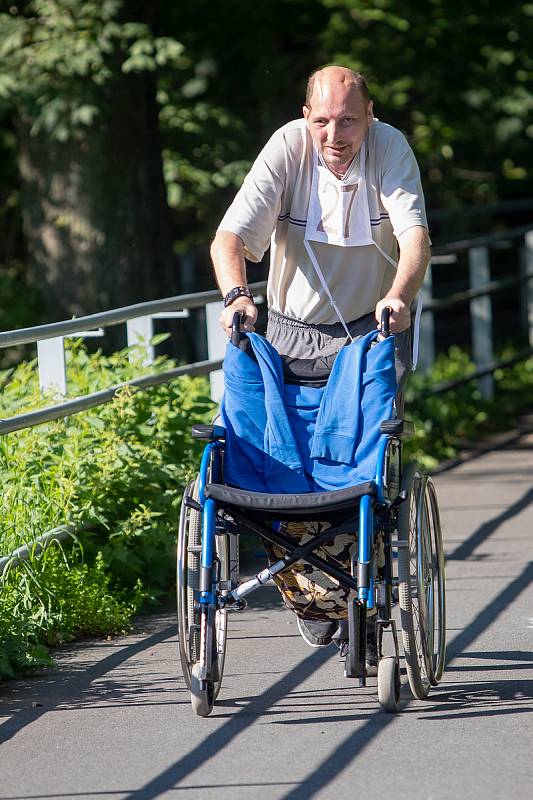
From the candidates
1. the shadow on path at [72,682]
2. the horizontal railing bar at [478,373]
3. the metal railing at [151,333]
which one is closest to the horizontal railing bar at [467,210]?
the horizontal railing bar at [478,373]

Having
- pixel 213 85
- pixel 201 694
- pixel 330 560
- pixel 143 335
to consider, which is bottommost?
pixel 201 694

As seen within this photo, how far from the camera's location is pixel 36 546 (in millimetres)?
5680

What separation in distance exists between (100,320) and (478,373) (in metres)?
5.83

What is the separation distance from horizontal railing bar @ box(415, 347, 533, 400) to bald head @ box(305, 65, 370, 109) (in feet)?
18.5

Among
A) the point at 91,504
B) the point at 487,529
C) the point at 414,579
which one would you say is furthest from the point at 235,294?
the point at 487,529

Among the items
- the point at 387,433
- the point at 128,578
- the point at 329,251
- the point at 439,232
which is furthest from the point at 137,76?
the point at 439,232

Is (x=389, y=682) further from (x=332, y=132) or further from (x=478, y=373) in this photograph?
(x=478, y=373)

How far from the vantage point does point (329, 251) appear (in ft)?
16.3

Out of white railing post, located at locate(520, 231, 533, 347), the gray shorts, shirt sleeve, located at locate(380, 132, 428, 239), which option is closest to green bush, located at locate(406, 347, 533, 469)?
white railing post, located at locate(520, 231, 533, 347)

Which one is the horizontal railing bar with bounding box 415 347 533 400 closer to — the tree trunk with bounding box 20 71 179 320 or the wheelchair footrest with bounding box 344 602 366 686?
the tree trunk with bounding box 20 71 179 320

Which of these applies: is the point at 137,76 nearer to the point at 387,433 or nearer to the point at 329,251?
the point at 329,251

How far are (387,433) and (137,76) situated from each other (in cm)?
744

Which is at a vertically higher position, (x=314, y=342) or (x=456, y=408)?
(x=314, y=342)

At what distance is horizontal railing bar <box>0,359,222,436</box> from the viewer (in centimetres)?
541
